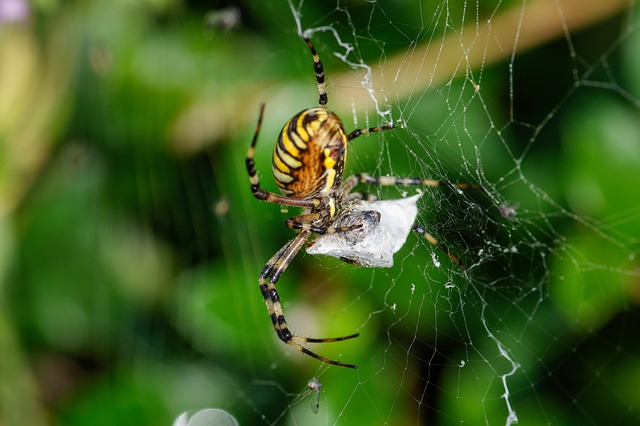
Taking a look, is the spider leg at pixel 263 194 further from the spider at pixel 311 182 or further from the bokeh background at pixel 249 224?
the bokeh background at pixel 249 224

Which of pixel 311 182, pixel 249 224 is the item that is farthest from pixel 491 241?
pixel 249 224

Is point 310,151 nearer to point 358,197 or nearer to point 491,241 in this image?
point 358,197

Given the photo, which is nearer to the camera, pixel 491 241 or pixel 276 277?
pixel 491 241

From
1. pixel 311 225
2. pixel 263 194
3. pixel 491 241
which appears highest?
pixel 263 194

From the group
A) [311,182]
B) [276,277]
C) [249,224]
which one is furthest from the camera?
[249,224]

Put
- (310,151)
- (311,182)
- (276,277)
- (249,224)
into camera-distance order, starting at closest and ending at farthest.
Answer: (310,151) → (311,182) → (276,277) → (249,224)

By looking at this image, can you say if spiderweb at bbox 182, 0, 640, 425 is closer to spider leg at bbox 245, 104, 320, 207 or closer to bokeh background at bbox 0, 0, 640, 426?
bokeh background at bbox 0, 0, 640, 426
